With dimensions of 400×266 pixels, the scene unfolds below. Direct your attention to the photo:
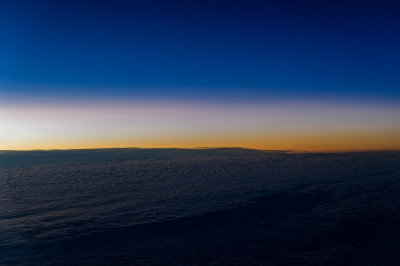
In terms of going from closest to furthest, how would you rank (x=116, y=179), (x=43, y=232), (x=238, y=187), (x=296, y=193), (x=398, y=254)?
(x=398, y=254)
(x=43, y=232)
(x=296, y=193)
(x=238, y=187)
(x=116, y=179)

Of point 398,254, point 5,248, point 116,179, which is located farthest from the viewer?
point 116,179

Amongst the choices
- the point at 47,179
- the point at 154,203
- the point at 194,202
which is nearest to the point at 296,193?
the point at 194,202

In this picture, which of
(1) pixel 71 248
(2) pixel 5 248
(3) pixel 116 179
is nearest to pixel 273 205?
(1) pixel 71 248

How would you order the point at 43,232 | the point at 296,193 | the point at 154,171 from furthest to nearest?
the point at 154,171
the point at 296,193
the point at 43,232

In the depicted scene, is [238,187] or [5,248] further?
[238,187]

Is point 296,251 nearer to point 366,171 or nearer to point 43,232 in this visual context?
point 43,232

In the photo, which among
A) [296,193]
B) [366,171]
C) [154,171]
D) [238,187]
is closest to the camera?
[296,193]

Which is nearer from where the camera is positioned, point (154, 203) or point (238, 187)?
point (154, 203)

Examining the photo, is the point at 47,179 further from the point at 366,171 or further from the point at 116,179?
the point at 366,171

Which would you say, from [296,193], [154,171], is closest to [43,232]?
[296,193]
